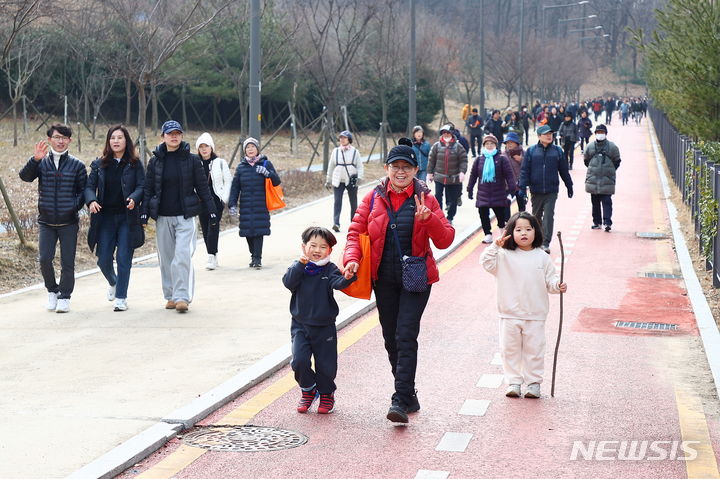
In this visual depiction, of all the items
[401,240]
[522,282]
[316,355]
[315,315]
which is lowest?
[316,355]

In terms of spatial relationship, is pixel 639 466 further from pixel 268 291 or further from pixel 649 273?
pixel 649 273

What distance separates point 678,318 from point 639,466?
17.0ft

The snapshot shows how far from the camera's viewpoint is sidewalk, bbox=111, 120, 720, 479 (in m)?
6.49

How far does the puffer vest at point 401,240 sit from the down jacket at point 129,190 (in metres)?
4.55

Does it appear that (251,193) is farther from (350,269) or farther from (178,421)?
(178,421)

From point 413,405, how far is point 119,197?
4.98m

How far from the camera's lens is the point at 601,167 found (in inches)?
752

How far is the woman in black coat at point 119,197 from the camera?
1145 cm

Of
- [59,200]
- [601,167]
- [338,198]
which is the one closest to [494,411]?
[59,200]

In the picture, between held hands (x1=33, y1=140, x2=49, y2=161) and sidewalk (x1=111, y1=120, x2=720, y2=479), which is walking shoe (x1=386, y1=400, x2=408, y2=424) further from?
held hands (x1=33, y1=140, x2=49, y2=161)

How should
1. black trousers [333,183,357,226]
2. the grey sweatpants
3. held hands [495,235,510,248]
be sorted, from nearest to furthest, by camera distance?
held hands [495,235,510,248]
the grey sweatpants
black trousers [333,183,357,226]

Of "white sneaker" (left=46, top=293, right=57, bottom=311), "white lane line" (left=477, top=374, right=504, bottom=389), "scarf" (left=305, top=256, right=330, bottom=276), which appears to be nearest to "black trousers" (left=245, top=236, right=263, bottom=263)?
"white sneaker" (left=46, top=293, right=57, bottom=311)

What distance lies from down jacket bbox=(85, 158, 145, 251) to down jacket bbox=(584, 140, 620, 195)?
930 cm

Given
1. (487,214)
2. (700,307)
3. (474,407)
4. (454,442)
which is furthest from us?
(487,214)
